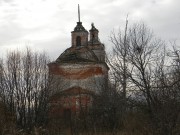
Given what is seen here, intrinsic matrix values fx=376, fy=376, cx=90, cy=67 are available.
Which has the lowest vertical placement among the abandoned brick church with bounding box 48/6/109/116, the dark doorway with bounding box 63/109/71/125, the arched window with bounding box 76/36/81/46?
the dark doorway with bounding box 63/109/71/125

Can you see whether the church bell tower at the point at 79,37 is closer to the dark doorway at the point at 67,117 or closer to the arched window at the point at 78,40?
the arched window at the point at 78,40

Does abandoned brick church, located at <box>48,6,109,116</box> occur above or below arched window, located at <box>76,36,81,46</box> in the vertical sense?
below

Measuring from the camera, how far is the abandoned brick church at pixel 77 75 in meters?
35.2

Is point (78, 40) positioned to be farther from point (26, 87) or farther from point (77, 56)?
point (26, 87)

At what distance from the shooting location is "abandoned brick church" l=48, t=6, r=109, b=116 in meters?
35.2

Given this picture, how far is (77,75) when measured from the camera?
38.2 m

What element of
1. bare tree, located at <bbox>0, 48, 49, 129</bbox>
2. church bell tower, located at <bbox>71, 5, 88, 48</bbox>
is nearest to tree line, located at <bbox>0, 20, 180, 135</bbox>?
bare tree, located at <bbox>0, 48, 49, 129</bbox>

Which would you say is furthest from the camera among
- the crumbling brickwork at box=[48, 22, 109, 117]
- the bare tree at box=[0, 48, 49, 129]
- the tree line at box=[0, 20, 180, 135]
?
the crumbling brickwork at box=[48, 22, 109, 117]

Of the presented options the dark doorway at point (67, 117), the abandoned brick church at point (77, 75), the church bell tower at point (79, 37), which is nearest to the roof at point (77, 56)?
the abandoned brick church at point (77, 75)

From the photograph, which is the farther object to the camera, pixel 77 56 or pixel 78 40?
pixel 78 40

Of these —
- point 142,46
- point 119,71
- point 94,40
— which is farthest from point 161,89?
point 94,40

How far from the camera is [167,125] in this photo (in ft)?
36.9

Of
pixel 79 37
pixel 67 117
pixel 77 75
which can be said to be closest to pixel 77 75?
pixel 77 75

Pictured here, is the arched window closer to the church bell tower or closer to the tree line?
the church bell tower
